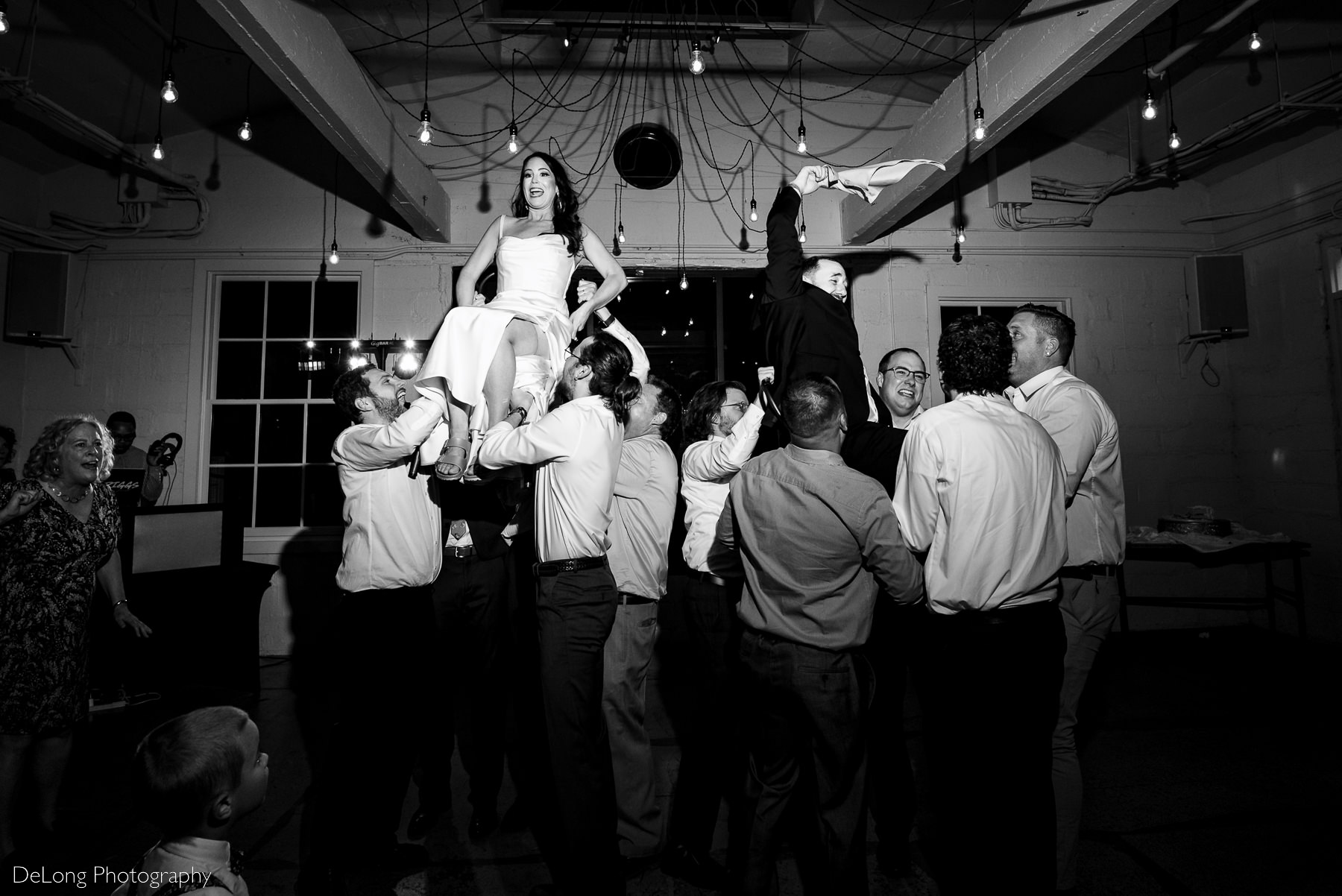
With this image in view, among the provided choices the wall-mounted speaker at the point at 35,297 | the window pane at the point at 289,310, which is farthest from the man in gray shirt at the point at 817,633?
the wall-mounted speaker at the point at 35,297

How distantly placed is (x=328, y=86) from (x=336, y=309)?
279 cm

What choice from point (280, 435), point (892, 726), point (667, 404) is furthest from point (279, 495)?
point (892, 726)

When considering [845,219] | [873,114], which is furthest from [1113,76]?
[845,219]

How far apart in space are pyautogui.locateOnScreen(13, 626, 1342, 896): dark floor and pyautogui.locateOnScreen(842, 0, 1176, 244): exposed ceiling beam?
3.47 meters

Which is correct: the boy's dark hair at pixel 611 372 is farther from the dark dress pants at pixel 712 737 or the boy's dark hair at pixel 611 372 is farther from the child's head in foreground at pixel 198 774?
the child's head in foreground at pixel 198 774

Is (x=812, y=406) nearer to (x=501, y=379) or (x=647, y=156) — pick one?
(x=501, y=379)

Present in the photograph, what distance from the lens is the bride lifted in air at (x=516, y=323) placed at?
271cm

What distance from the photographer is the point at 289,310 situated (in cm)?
630

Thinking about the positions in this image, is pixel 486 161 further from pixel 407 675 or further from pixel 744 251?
pixel 407 675

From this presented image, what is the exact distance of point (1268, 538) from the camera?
5496 mm

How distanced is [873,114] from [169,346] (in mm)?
6561

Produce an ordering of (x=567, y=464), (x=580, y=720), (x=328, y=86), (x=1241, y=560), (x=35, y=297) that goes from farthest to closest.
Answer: (x=35, y=297) → (x=1241, y=560) → (x=328, y=86) → (x=567, y=464) → (x=580, y=720)

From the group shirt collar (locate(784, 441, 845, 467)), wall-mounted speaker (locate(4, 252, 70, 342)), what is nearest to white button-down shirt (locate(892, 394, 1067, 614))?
shirt collar (locate(784, 441, 845, 467))

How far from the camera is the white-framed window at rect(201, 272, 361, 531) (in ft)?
20.2
